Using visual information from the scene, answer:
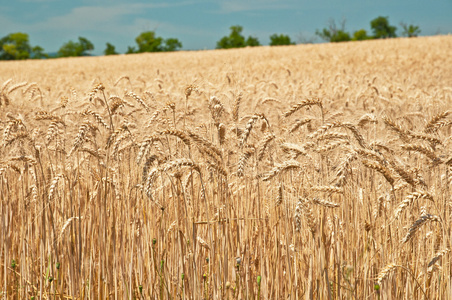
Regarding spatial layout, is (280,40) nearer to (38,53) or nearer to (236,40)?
(236,40)

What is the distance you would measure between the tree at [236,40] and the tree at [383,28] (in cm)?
3100

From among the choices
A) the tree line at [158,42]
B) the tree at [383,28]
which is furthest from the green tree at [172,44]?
the tree at [383,28]

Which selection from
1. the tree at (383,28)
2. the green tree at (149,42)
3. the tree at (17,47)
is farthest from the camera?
the tree at (383,28)

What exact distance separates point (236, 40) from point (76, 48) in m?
33.5

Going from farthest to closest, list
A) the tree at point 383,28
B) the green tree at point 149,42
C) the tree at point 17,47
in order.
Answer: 1. the tree at point 383,28
2. the tree at point 17,47
3. the green tree at point 149,42

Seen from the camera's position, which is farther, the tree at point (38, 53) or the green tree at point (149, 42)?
the tree at point (38, 53)

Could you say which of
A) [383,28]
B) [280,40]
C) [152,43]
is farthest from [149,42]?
[383,28]

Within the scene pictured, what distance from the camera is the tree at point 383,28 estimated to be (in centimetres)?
9131

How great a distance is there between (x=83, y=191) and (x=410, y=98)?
7.38 metres

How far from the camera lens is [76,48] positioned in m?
85.8

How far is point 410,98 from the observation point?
8719 millimetres

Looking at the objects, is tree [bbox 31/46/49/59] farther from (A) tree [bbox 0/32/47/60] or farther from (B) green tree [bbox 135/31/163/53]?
(B) green tree [bbox 135/31/163/53]

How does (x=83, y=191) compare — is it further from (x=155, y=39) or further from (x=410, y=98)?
(x=155, y=39)

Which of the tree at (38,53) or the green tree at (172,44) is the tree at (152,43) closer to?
the green tree at (172,44)
